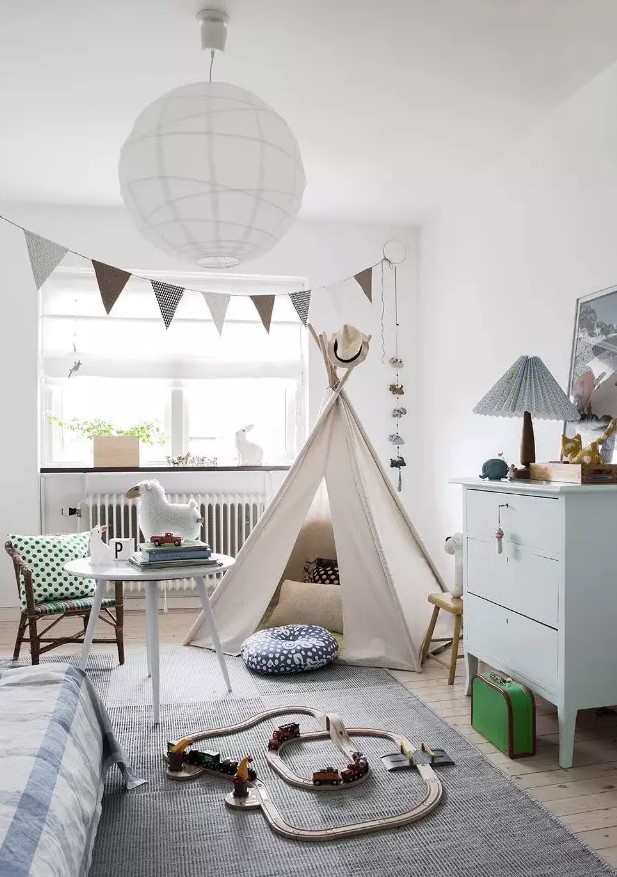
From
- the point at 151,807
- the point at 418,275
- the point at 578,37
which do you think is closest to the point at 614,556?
the point at 151,807

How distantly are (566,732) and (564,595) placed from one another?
0.46m

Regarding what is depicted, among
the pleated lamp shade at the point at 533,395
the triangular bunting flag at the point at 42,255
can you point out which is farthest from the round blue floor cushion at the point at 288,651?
the triangular bunting flag at the point at 42,255

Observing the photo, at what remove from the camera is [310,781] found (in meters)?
2.41

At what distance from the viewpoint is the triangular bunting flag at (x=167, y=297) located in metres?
3.84

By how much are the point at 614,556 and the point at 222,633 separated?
2143mm

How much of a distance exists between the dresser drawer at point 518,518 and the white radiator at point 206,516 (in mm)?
2141

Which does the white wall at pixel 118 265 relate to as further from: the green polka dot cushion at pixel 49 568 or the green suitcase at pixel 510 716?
the green suitcase at pixel 510 716

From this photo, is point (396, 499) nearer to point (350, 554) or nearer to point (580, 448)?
point (350, 554)

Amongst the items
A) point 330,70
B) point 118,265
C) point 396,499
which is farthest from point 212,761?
point 118,265

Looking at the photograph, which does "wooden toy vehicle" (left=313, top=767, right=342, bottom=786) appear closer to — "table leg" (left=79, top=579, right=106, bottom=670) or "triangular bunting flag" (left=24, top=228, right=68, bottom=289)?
"table leg" (left=79, top=579, right=106, bottom=670)

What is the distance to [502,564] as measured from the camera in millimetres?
2924

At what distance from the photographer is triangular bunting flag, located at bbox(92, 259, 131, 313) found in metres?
3.74

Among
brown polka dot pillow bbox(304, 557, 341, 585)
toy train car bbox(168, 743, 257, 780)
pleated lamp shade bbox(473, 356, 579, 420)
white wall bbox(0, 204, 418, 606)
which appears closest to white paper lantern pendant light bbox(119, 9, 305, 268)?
pleated lamp shade bbox(473, 356, 579, 420)

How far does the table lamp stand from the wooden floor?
1.00 metres
